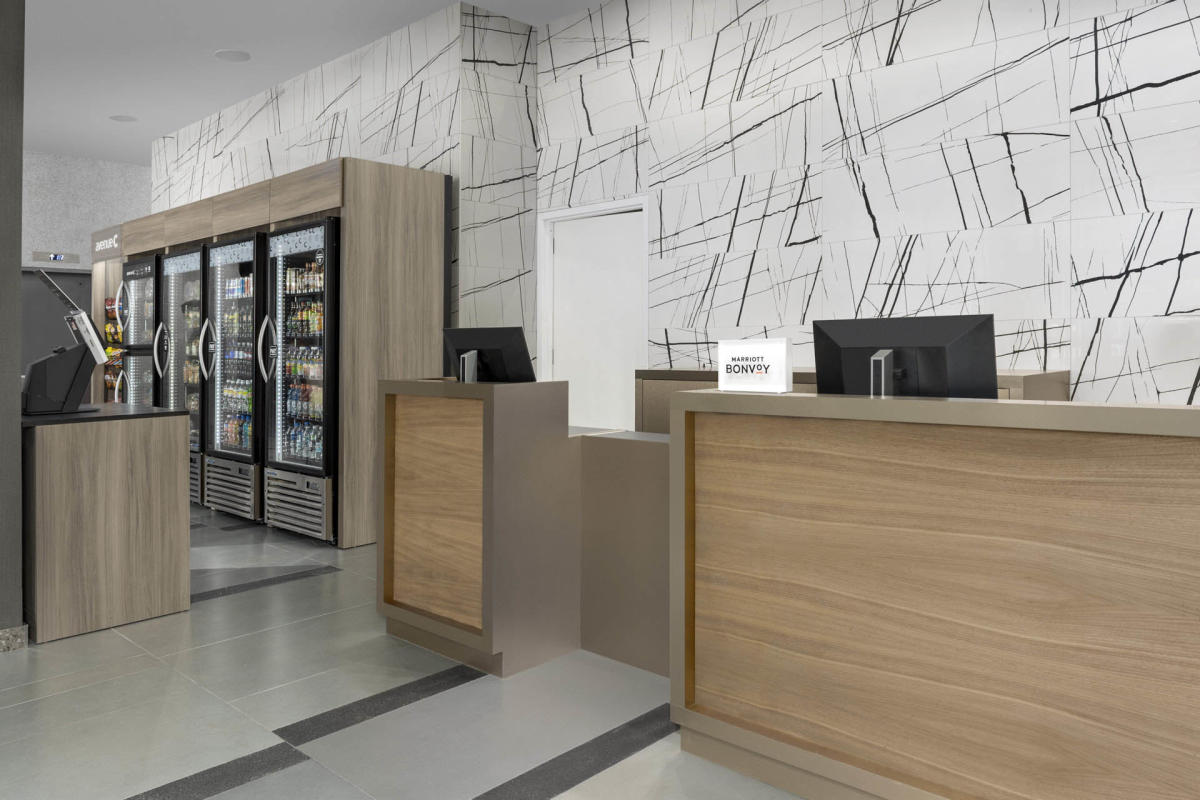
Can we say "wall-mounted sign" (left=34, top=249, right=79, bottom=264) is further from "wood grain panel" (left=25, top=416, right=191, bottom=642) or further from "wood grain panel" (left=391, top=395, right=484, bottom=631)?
"wood grain panel" (left=391, top=395, right=484, bottom=631)

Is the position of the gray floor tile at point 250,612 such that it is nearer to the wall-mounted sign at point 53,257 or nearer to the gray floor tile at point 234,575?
the gray floor tile at point 234,575

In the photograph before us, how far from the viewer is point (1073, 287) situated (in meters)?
3.53

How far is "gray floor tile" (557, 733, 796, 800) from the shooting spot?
7.04ft

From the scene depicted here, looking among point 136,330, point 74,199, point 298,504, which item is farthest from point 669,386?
point 74,199

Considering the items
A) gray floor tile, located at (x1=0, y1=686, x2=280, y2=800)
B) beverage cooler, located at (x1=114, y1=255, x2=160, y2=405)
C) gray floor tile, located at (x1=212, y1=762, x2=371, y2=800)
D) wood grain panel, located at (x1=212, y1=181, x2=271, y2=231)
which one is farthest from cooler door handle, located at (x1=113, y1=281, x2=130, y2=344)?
gray floor tile, located at (x1=212, y1=762, x2=371, y2=800)

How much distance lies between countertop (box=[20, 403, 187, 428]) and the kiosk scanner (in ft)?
0.22

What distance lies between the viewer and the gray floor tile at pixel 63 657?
2.93 meters

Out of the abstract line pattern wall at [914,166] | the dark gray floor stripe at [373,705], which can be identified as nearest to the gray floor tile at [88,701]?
the dark gray floor stripe at [373,705]

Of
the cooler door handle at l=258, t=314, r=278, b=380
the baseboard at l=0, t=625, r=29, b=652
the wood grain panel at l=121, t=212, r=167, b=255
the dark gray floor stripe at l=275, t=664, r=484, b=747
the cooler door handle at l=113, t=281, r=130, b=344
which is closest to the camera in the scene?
the dark gray floor stripe at l=275, t=664, r=484, b=747

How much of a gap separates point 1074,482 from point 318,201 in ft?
14.5

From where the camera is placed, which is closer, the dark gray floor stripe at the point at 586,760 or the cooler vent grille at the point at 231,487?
the dark gray floor stripe at the point at 586,760

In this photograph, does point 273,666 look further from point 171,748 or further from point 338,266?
point 338,266

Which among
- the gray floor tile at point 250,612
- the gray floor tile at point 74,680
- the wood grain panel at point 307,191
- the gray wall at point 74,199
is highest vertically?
the gray wall at point 74,199

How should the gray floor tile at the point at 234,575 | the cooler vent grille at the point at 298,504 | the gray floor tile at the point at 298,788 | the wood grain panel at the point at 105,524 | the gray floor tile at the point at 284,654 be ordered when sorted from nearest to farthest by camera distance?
the gray floor tile at the point at 298,788, the gray floor tile at the point at 284,654, the wood grain panel at the point at 105,524, the gray floor tile at the point at 234,575, the cooler vent grille at the point at 298,504
